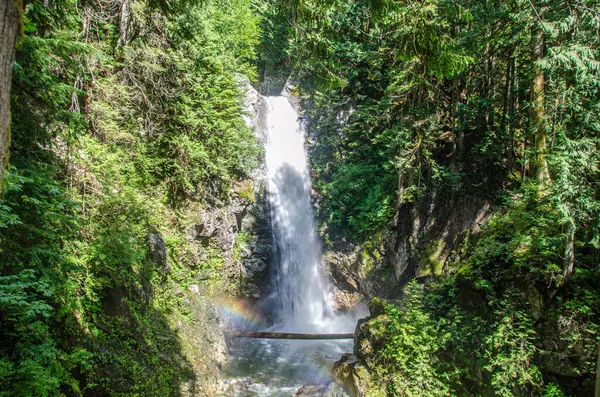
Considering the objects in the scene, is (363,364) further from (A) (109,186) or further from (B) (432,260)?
(A) (109,186)

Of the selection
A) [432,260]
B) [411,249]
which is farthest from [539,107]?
[411,249]

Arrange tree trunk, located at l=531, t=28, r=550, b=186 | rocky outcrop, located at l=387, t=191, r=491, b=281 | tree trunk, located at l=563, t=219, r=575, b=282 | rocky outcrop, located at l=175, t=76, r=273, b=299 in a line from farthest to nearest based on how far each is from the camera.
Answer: rocky outcrop, located at l=175, t=76, r=273, b=299 → rocky outcrop, located at l=387, t=191, r=491, b=281 → tree trunk, located at l=531, t=28, r=550, b=186 → tree trunk, located at l=563, t=219, r=575, b=282

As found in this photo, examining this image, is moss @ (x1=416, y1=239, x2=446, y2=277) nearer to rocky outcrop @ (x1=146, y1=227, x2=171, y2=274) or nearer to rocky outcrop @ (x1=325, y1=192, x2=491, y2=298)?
rocky outcrop @ (x1=325, y1=192, x2=491, y2=298)

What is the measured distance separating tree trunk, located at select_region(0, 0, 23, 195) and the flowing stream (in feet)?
27.7

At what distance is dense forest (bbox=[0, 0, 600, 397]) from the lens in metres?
4.59

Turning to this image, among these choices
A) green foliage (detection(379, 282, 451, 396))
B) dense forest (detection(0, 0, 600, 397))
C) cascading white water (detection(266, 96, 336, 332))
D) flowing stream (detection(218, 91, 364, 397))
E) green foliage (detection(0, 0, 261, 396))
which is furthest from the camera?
cascading white water (detection(266, 96, 336, 332))

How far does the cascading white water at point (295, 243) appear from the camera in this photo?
53.2 feet

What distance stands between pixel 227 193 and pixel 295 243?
207 inches

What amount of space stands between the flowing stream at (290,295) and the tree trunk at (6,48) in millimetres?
8432

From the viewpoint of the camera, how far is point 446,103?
14.2 metres

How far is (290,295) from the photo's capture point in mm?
16453

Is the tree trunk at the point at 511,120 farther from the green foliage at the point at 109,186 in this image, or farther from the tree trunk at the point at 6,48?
the tree trunk at the point at 6,48

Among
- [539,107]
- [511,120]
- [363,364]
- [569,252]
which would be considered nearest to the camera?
[569,252]

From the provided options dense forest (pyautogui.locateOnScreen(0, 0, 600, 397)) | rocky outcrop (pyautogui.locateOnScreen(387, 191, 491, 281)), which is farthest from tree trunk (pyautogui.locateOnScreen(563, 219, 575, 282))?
rocky outcrop (pyautogui.locateOnScreen(387, 191, 491, 281))
